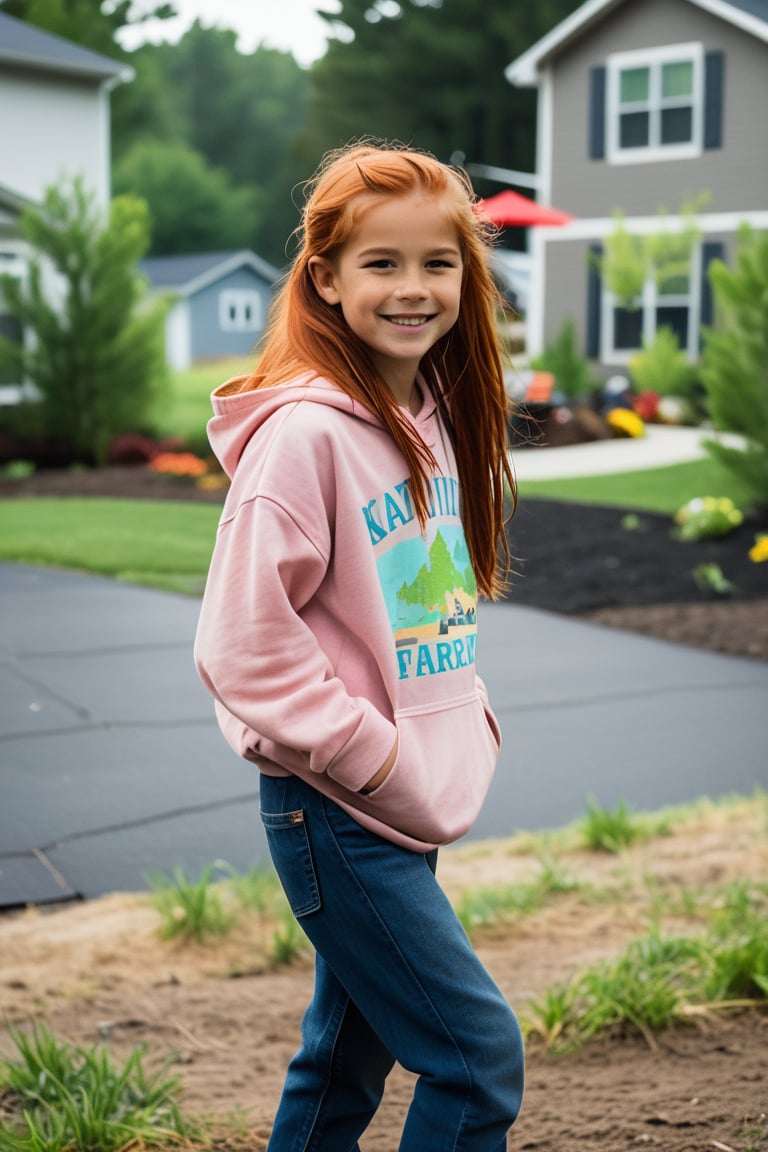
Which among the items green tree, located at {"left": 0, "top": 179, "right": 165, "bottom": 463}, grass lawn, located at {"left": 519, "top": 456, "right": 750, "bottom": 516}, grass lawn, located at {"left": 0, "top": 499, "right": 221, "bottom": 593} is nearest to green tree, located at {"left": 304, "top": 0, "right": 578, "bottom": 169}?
green tree, located at {"left": 0, "top": 179, "right": 165, "bottom": 463}

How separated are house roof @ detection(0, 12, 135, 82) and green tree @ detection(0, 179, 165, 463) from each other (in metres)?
3.95

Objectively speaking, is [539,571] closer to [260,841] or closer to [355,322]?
[260,841]

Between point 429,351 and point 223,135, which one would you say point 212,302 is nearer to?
point 223,135

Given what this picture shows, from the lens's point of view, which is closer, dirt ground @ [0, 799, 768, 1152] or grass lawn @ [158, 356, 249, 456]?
dirt ground @ [0, 799, 768, 1152]

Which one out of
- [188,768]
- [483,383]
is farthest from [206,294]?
[483,383]

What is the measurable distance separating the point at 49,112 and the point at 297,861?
20328 millimetres

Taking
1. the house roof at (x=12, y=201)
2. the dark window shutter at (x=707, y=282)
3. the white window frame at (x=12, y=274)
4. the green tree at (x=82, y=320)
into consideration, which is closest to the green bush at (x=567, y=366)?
the dark window shutter at (x=707, y=282)

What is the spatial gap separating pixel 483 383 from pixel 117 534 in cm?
956

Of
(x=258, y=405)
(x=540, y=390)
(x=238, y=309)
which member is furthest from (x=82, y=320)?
(x=238, y=309)

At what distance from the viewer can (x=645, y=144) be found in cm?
2252

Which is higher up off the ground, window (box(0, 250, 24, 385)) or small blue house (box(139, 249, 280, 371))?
small blue house (box(139, 249, 280, 371))

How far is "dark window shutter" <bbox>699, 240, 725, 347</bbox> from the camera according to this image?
71.3 ft

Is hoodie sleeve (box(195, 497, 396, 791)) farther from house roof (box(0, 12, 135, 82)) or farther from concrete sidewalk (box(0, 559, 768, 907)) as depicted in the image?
house roof (box(0, 12, 135, 82))

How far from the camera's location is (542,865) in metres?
4.36
